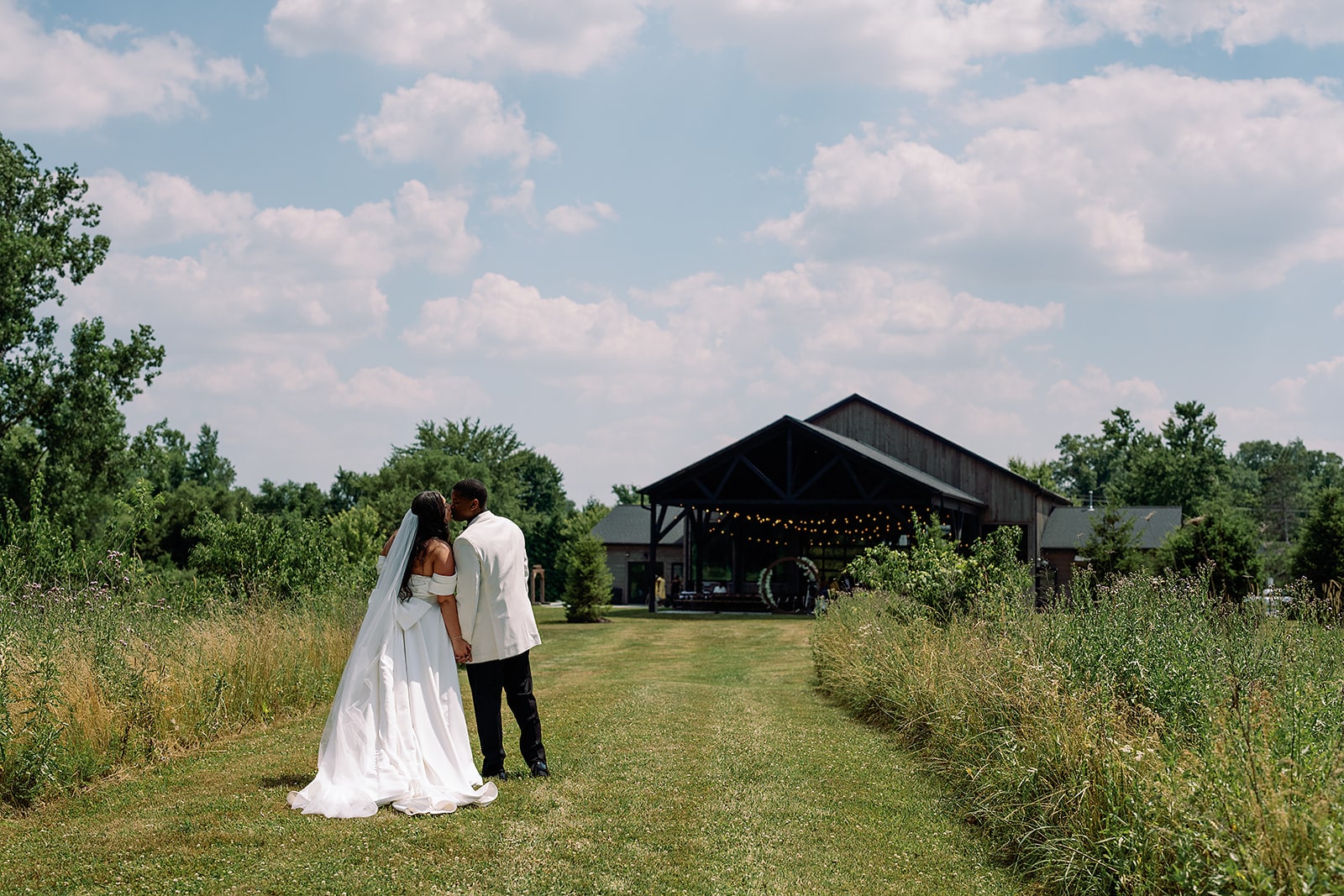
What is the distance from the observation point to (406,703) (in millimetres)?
7020

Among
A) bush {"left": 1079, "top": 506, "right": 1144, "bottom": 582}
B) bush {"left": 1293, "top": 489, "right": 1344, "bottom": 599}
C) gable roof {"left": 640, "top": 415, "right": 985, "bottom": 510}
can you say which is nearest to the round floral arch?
gable roof {"left": 640, "top": 415, "right": 985, "bottom": 510}

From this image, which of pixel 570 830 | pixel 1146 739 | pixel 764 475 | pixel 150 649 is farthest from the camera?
pixel 764 475

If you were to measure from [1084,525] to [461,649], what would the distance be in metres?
39.3

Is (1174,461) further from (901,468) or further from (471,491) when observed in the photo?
(471,491)

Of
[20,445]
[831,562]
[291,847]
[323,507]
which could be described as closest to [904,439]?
[831,562]

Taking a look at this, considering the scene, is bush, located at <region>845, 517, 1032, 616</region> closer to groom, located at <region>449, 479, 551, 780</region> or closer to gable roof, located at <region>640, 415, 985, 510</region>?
groom, located at <region>449, 479, 551, 780</region>

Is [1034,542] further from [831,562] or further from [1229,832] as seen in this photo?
[1229,832]

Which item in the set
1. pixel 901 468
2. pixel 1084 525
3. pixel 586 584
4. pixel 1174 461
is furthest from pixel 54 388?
pixel 1174 461

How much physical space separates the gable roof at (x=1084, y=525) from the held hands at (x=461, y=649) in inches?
1378

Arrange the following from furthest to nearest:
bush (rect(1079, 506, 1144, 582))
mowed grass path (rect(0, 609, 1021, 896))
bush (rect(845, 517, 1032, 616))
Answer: bush (rect(1079, 506, 1144, 582))
bush (rect(845, 517, 1032, 616))
mowed grass path (rect(0, 609, 1021, 896))

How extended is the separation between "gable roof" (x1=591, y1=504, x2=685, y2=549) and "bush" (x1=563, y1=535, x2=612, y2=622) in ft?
50.7

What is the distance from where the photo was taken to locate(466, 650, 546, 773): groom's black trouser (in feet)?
24.3

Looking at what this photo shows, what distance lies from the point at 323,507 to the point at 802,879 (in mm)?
53707

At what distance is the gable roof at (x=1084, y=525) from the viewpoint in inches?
1609
